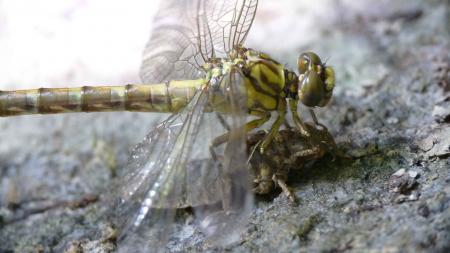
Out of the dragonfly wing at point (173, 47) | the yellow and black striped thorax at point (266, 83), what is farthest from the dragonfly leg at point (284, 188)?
the dragonfly wing at point (173, 47)

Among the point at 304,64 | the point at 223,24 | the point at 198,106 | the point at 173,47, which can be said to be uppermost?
Answer: the point at 223,24

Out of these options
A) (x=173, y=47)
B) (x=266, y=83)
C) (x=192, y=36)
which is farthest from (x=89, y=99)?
(x=266, y=83)

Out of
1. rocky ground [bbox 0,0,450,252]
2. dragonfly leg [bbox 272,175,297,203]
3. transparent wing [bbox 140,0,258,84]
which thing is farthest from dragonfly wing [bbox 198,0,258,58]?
dragonfly leg [bbox 272,175,297,203]

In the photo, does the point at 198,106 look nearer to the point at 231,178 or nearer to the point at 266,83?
the point at 266,83

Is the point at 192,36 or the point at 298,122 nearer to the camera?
the point at 298,122

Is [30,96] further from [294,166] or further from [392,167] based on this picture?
[392,167]

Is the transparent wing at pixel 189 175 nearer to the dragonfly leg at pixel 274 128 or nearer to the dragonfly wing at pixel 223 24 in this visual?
the dragonfly leg at pixel 274 128

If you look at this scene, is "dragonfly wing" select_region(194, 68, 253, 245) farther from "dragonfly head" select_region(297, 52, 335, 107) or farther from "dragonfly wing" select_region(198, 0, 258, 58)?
"dragonfly wing" select_region(198, 0, 258, 58)
